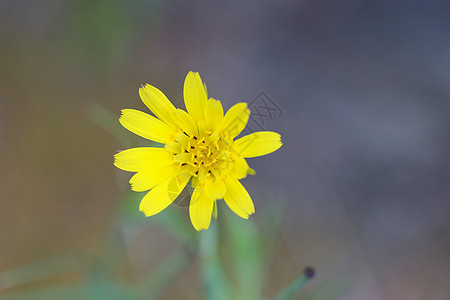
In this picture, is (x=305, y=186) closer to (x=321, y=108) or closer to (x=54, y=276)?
(x=321, y=108)

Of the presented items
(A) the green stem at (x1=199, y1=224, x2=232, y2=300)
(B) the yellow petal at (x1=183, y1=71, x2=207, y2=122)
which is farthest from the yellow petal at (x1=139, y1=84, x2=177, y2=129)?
(A) the green stem at (x1=199, y1=224, x2=232, y2=300)

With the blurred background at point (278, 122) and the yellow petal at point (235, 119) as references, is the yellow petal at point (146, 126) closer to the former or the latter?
the yellow petal at point (235, 119)

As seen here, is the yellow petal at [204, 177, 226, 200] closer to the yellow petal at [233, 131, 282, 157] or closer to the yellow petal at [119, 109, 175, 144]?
the yellow petal at [233, 131, 282, 157]

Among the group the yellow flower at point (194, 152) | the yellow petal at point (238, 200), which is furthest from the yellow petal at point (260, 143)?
the yellow petal at point (238, 200)

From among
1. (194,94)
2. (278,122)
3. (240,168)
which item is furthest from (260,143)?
(278,122)

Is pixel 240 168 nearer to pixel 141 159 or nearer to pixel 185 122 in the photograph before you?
pixel 185 122

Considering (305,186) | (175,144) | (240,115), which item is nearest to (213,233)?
(175,144)
